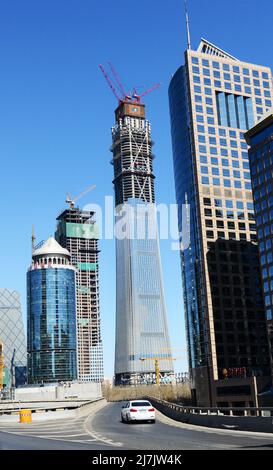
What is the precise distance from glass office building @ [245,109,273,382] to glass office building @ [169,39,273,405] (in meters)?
23.0

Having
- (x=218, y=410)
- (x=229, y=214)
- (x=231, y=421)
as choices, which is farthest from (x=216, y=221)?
(x=231, y=421)

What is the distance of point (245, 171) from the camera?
165 meters

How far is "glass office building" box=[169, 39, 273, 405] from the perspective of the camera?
148 m

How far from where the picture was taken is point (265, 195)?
128m

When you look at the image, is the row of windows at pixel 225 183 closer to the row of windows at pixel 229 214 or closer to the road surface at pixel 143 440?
the row of windows at pixel 229 214

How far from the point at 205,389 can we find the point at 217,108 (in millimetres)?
77671

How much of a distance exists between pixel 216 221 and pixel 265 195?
27.9 m

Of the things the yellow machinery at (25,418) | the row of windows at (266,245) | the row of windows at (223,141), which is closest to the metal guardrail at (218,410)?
the yellow machinery at (25,418)

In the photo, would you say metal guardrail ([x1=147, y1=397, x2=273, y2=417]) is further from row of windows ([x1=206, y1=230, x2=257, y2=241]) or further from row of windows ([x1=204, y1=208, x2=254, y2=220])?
row of windows ([x1=204, y1=208, x2=254, y2=220])

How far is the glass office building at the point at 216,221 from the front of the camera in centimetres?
14800

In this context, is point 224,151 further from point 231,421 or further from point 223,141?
point 231,421

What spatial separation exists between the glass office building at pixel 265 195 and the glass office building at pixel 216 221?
23.0 m

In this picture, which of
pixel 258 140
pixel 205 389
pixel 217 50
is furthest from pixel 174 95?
pixel 205 389
